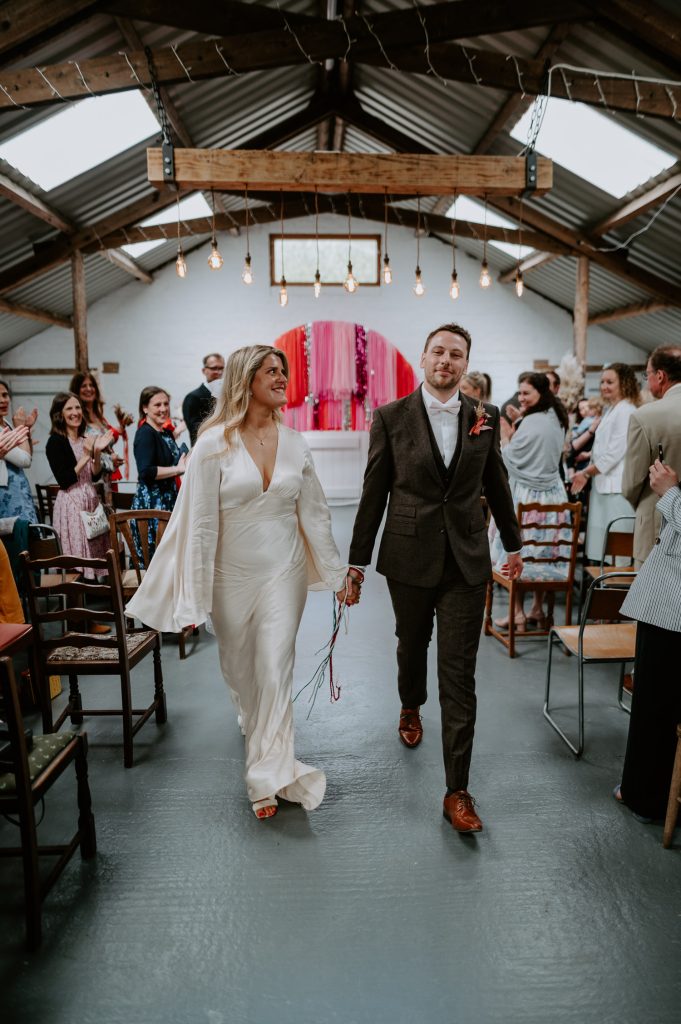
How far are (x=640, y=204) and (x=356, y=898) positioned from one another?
24.0 ft

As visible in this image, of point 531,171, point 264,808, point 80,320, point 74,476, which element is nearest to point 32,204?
point 80,320

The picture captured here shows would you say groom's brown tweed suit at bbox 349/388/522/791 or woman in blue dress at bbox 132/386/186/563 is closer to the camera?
groom's brown tweed suit at bbox 349/388/522/791

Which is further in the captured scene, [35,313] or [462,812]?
[35,313]

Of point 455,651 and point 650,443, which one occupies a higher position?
point 650,443

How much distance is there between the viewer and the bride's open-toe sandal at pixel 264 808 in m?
2.39

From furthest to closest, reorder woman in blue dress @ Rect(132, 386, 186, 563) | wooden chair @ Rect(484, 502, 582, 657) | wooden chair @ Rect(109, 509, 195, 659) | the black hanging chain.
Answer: the black hanging chain < woman in blue dress @ Rect(132, 386, 186, 563) < wooden chair @ Rect(484, 502, 582, 657) < wooden chair @ Rect(109, 509, 195, 659)

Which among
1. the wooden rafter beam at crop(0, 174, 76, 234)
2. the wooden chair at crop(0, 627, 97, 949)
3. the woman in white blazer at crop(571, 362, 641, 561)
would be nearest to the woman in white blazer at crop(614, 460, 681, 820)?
the wooden chair at crop(0, 627, 97, 949)

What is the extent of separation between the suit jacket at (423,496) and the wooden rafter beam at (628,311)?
25.8ft

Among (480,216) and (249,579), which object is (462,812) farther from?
(480,216)

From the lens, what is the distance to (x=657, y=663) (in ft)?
7.41

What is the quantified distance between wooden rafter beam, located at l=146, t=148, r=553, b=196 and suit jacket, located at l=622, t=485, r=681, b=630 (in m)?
3.95

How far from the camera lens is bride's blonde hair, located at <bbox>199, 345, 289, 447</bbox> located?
236 cm

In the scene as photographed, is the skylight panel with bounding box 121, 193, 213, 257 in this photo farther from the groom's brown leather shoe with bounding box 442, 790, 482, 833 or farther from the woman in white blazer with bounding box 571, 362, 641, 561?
the groom's brown leather shoe with bounding box 442, 790, 482, 833

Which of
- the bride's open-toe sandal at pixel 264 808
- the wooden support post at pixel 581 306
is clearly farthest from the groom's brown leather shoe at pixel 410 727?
the wooden support post at pixel 581 306
